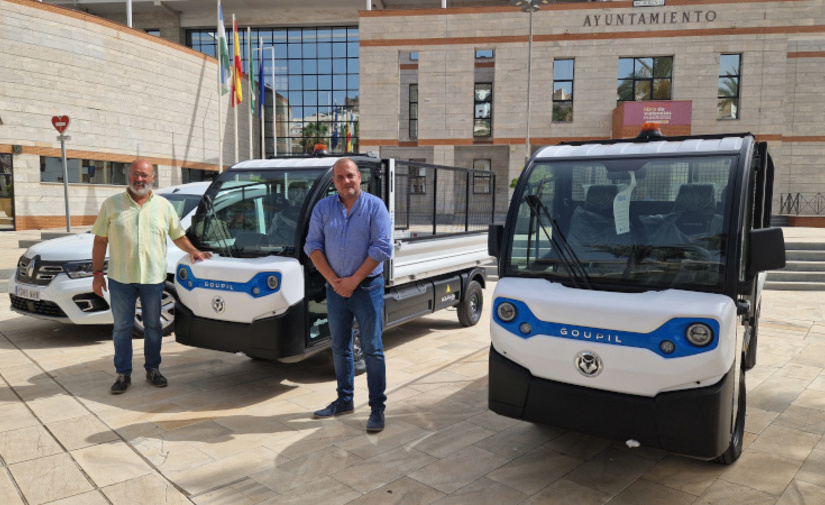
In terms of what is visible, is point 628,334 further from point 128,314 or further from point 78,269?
point 78,269

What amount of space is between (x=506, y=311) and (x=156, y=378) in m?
3.50

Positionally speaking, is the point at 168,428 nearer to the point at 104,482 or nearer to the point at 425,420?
the point at 104,482

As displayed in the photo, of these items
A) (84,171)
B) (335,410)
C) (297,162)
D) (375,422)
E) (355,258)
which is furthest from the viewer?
(84,171)

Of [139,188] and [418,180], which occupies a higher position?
[418,180]

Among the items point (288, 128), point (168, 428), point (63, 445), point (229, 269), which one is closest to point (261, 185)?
point (229, 269)

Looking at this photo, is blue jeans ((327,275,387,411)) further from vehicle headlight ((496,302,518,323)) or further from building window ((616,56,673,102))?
building window ((616,56,673,102))

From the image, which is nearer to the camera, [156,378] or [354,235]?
[354,235]

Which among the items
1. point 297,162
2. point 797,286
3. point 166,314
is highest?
point 297,162

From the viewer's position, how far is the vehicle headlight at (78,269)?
6438 mm

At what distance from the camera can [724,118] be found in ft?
87.1

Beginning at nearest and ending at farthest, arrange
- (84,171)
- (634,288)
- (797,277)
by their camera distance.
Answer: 1. (634,288)
2. (797,277)
3. (84,171)

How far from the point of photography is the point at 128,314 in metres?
4.97

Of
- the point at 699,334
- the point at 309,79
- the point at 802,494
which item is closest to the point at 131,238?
the point at 699,334

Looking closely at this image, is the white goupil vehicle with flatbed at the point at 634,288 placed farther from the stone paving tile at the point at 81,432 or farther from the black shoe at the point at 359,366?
the stone paving tile at the point at 81,432
